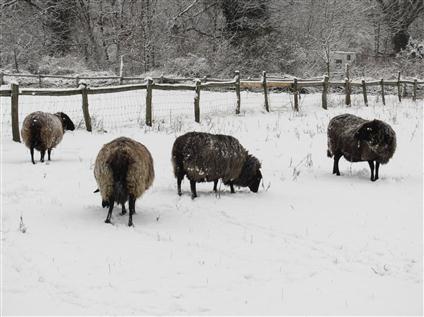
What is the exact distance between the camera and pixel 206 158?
7359 mm

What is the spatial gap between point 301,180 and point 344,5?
35.4 metres

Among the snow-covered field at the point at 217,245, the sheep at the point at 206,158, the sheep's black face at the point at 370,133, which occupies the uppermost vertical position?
the sheep's black face at the point at 370,133

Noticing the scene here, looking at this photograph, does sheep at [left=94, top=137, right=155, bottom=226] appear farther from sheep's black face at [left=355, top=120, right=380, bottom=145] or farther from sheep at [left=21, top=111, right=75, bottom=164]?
sheep's black face at [left=355, top=120, right=380, bottom=145]

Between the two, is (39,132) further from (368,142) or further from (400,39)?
(400,39)

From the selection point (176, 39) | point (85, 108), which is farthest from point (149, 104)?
point (176, 39)

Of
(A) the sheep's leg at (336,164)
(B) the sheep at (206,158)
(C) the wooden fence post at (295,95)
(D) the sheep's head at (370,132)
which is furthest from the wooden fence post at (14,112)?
(C) the wooden fence post at (295,95)

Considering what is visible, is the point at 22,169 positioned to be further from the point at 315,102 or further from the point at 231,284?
the point at 315,102

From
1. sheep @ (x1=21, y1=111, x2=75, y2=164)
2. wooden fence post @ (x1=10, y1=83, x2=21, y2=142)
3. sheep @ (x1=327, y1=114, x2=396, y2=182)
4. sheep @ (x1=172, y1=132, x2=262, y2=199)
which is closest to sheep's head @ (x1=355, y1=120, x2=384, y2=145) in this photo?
sheep @ (x1=327, y1=114, x2=396, y2=182)

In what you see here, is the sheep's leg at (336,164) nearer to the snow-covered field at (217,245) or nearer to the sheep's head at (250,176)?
the snow-covered field at (217,245)

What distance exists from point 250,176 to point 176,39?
28778 millimetres

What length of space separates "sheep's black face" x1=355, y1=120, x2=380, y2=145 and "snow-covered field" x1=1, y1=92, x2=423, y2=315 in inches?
29.7

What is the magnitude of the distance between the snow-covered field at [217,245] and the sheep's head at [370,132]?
751 mm

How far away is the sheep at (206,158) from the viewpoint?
24.0 feet

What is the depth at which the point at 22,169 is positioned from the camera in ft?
28.8
